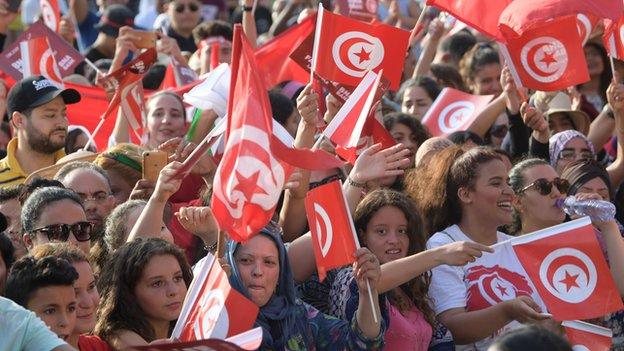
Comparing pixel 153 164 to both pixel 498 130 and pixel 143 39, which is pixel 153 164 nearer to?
pixel 143 39

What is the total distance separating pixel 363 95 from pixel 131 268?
1638 millimetres

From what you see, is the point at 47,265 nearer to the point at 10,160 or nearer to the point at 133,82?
the point at 10,160

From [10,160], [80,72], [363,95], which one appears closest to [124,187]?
[10,160]

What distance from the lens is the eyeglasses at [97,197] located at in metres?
7.45

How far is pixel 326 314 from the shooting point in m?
6.57

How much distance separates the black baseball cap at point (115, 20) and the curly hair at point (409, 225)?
6006 millimetres

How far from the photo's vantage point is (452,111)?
10.2m

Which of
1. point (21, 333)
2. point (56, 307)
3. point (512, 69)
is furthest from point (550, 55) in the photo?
point (21, 333)

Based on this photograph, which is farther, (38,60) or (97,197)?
(38,60)

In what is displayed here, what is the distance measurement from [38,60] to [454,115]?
2828 millimetres

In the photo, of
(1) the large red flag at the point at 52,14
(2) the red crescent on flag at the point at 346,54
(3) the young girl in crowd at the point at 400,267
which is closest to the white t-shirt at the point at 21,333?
(3) the young girl in crowd at the point at 400,267

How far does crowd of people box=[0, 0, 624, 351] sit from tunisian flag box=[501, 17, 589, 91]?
43 cm

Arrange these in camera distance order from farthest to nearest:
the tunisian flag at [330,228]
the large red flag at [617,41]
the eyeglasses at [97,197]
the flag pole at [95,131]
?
the flag pole at [95,131] < the large red flag at [617,41] < the eyeglasses at [97,197] < the tunisian flag at [330,228]

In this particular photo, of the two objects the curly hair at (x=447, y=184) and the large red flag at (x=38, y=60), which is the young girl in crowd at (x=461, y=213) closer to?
the curly hair at (x=447, y=184)
